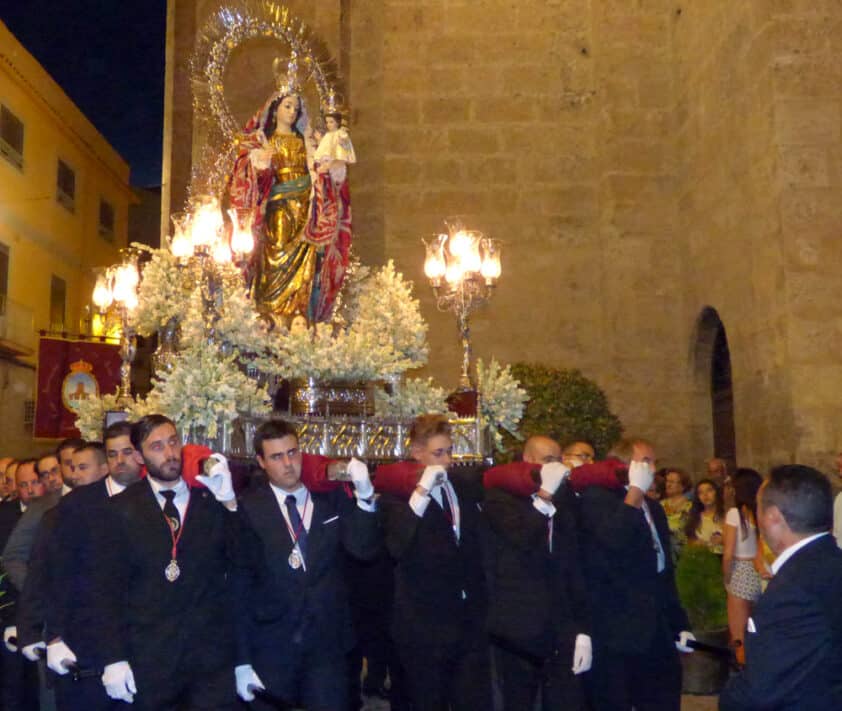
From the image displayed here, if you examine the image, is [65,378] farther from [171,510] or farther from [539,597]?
[539,597]

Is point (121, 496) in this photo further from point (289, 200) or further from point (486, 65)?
point (486, 65)

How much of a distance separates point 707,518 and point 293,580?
4864mm

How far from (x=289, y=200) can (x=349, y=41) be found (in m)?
5.38

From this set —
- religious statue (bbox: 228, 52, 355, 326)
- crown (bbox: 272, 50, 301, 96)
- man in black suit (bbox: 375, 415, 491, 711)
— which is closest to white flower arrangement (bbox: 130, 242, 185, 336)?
religious statue (bbox: 228, 52, 355, 326)

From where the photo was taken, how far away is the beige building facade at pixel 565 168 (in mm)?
12203

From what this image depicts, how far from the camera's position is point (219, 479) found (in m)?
4.26

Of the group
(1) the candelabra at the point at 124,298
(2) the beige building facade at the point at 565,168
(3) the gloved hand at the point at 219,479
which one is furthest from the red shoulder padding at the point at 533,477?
(2) the beige building facade at the point at 565,168

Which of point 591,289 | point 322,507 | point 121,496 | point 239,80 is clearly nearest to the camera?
point 121,496

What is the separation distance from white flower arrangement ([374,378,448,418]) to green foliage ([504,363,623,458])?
6.57 feet

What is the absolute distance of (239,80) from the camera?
33.1 feet

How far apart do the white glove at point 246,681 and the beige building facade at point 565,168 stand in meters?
8.09

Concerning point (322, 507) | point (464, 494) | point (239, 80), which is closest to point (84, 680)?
point (322, 507)

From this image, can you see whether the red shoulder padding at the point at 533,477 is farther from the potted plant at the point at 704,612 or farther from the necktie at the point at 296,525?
the potted plant at the point at 704,612

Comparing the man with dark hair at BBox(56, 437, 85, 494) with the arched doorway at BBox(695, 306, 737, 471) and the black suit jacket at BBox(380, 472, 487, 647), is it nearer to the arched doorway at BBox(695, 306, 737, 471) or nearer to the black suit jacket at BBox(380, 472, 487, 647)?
the black suit jacket at BBox(380, 472, 487, 647)
